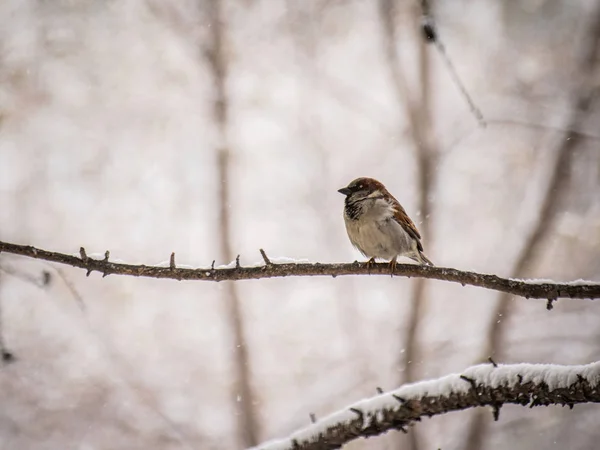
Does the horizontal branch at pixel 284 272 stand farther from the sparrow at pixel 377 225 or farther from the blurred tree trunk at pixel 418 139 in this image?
the blurred tree trunk at pixel 418 139

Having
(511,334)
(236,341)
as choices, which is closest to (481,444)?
(511,334)

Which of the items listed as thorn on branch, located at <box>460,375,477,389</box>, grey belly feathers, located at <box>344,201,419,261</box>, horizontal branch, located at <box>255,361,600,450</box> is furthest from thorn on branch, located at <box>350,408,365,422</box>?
grey belly feathers, located at <box>344,201,419,261</box>

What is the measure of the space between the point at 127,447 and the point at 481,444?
5310 millimetres

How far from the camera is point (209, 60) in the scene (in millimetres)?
8531

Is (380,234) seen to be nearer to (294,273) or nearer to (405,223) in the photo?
(405,223)

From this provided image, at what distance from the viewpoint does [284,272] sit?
8.34ft

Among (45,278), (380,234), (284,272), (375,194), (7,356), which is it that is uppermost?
(375,194)

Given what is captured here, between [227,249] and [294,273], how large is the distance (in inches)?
210

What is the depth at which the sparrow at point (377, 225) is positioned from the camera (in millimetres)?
4109

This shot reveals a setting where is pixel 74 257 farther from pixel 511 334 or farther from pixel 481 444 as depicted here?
pixel 511 334

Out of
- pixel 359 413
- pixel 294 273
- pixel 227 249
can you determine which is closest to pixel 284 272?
pixel 294 273

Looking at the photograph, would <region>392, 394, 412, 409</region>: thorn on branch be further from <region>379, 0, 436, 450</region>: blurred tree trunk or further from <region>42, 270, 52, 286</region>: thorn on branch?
<region>379, 0, 436, 450</region>: blurred tree trunk

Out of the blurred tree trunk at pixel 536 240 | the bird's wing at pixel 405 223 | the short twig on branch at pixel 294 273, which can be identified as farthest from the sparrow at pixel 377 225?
the blurred tree trunk at pixel 536 240

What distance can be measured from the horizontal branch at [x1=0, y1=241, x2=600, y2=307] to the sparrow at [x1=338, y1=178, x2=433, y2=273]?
1.35 meters
